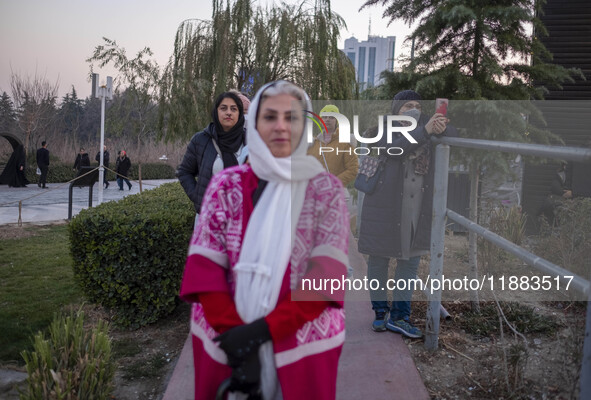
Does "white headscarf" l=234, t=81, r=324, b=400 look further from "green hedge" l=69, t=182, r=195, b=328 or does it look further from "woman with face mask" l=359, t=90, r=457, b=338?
"green hedge" l=69, t=182, r=195, b=328

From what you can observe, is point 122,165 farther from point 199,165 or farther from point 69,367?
point 69,367

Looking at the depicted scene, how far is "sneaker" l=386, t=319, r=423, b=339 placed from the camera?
3.90m

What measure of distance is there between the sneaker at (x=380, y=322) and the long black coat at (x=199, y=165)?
1637 mm

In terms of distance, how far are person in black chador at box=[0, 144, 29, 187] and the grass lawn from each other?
45.6 ft

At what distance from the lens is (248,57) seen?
1177 cm

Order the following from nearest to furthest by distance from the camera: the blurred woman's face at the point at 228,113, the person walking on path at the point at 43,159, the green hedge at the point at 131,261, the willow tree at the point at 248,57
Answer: the blurred woman's face at the point at 228,113, the green hedge at the point at 131,261, the willow tree at the point at 248,57, the person walking on path at the point at 43,159

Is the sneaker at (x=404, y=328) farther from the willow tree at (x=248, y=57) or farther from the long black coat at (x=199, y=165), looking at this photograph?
the willow tree at (x=248, y=57)

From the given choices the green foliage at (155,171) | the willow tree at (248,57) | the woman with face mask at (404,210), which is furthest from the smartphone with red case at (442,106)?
the green foliage at (155,171)

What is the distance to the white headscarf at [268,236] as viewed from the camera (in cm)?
188

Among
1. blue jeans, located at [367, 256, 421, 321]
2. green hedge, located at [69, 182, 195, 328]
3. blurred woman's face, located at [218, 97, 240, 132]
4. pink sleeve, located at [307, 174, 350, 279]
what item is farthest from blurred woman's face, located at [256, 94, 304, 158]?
green hedge, located at [69, 182, 195, 328]

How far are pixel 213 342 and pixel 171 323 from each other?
3111mm

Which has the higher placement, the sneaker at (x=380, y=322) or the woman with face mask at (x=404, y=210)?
the woman with face mask at (x=404, y=210)

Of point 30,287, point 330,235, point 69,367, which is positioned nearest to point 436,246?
point 330,235

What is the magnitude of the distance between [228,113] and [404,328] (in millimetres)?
2135
